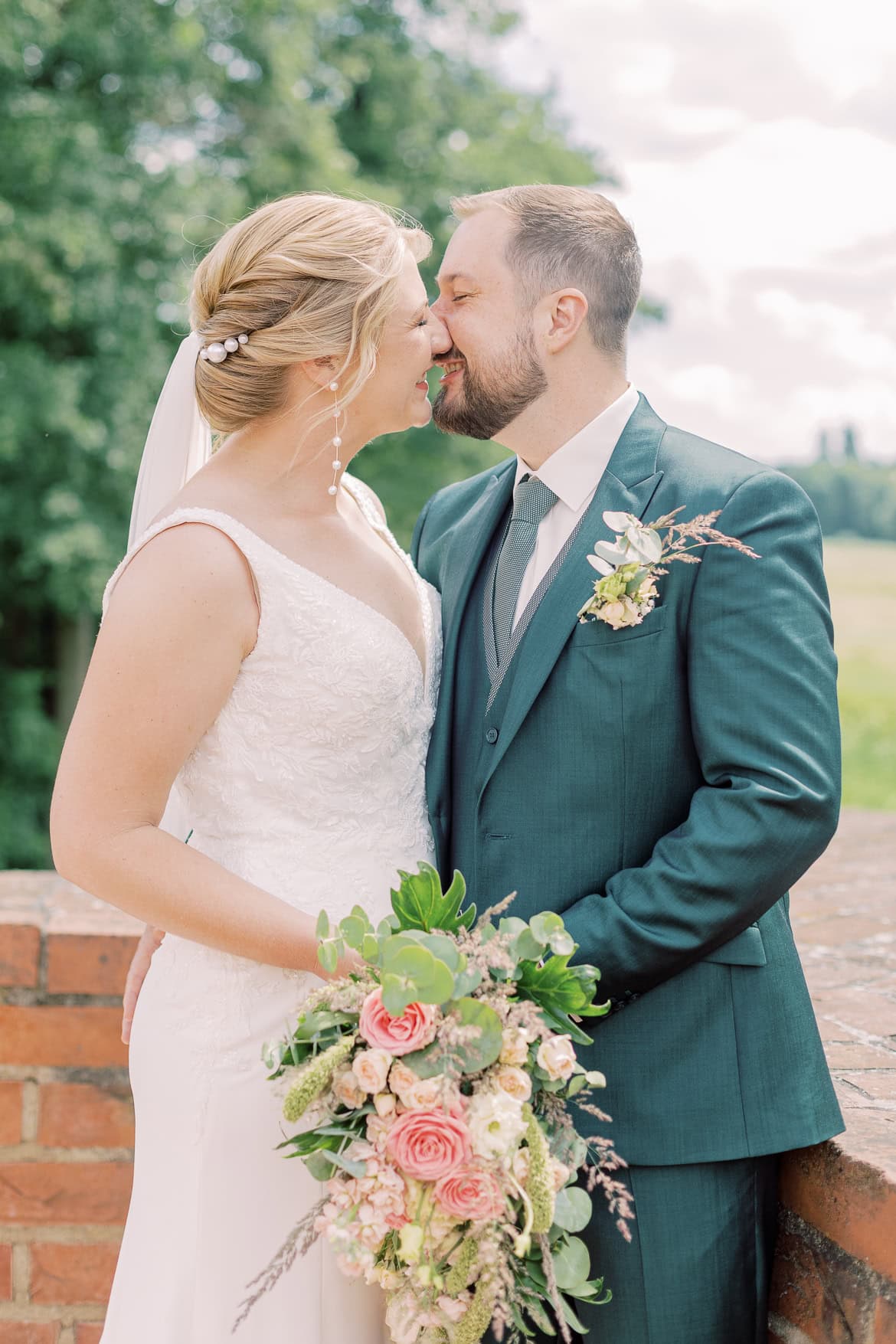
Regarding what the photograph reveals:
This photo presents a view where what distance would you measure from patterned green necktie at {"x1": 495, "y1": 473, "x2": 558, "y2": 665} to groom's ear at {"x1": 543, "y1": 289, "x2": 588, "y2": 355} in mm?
318

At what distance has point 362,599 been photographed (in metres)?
2.66

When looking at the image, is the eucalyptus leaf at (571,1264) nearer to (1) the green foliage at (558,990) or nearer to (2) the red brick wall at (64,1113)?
(1) the green foliage at (558,990)

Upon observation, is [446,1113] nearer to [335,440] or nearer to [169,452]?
[335,440]

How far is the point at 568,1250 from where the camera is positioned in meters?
1.87

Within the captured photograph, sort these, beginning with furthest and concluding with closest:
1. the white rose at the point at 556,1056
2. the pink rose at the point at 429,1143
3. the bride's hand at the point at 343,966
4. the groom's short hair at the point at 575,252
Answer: the groom's short hair at the point at 575,252 < the bride's hand at the point at 343,966 < the white rose at the point at 556,1056 < the pink rose at the point at 429,1143

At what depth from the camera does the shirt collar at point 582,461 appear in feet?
8.63

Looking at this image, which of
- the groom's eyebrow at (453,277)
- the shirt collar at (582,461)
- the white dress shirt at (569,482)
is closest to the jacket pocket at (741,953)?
the white dress shirt at (569,482)

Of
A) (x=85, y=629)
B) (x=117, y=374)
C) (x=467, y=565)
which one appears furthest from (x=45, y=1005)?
(x=85, y=629)

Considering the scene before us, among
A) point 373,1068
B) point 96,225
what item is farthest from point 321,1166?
point 96,225

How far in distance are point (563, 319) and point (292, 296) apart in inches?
24.6

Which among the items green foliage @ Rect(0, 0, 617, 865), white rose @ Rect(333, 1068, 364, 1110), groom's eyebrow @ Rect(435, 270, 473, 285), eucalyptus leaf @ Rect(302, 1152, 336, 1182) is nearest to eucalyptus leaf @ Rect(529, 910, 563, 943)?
white rose @ Rect(333, 1068, 364, 1110)

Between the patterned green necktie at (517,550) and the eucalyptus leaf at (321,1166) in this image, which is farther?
the patterned green necktie at (517,550)

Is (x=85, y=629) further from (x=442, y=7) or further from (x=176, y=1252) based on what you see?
(x=176, y=1252)

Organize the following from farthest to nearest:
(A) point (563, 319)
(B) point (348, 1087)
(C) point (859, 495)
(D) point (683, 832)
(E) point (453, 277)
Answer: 1. (C) point (859, 495)
2. (E) point (453, 277)
3. (A) point (563, 319)
4. (D) point (683, 832)
5. (B) point (348, 1087)
